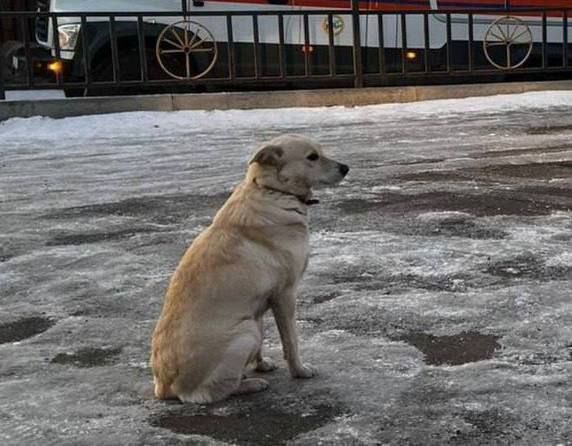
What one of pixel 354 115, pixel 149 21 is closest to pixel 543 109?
pixel 354 115

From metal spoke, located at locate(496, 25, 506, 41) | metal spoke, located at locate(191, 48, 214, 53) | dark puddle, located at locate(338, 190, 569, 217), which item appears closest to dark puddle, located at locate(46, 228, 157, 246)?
dark puddle, located at locate(338, 190, 569, 217)

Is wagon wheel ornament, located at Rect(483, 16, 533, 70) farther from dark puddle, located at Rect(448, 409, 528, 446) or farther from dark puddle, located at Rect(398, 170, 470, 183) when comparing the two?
dark puddle, located at Rect(448, 409, 528, 446)

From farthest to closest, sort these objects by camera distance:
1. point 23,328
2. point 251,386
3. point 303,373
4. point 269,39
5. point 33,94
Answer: point 33,94 → point 269,39 → point 23,328 → point 303,373 → point 251,386

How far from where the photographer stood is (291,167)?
3.82 metres

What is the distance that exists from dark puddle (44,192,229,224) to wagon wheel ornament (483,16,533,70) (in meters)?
8.20

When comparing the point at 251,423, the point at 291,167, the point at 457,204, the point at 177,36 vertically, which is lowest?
the point at 251,423

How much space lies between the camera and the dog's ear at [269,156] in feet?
12.4

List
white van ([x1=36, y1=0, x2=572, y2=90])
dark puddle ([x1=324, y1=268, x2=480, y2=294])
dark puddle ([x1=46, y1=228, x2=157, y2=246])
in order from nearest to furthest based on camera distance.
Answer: dark puddle ([x1=324, y1=268, x2=480, y2=294]) → dark puddle ([x1=46, y1=228, x2=157, y2=246]) → white van ([x1=36, y1=0, x2=572, y2=90])

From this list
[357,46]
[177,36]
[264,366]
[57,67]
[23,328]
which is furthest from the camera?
[357,46]

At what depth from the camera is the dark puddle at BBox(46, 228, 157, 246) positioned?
6.40m

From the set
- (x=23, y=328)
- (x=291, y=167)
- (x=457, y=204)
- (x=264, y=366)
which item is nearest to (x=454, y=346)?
(x=264, y=366)

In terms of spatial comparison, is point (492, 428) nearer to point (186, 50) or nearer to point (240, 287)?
point (240, 287)

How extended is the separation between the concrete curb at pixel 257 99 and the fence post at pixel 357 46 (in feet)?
0.77

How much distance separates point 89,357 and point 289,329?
1032 millimetres
